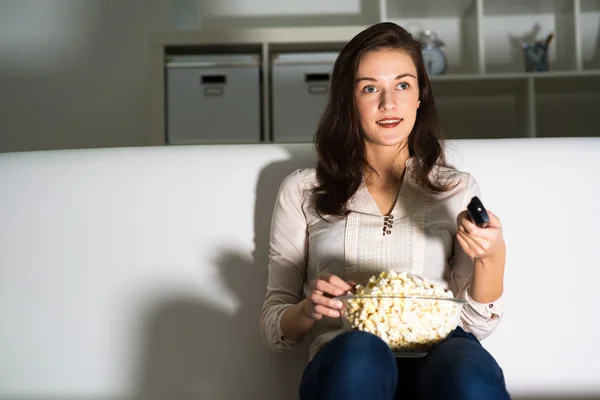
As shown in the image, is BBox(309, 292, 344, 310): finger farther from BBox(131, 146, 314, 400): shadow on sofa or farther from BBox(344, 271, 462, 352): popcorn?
BBox(131, 146, 314, 400): shadow on sofa

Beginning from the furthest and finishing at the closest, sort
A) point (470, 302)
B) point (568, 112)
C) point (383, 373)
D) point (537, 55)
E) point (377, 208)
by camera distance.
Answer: point (568, 112)
point (537, 55)
point (377, 208)
point (470, 302)
point (383, 373)

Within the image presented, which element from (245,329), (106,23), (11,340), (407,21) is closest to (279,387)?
(245,329)

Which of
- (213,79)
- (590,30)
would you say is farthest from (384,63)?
(590,30)

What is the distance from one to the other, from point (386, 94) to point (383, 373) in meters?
0.54

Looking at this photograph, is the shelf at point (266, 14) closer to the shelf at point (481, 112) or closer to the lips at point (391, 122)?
the shelf at point (481, 112)

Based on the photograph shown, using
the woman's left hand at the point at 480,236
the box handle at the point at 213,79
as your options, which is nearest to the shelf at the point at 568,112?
the box handle at the point at 213,79

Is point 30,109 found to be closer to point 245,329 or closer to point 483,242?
point 245,329

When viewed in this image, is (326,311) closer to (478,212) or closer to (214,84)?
(478,212)

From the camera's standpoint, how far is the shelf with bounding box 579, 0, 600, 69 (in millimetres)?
3348

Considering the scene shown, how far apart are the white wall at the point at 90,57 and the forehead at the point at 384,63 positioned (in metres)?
2.13

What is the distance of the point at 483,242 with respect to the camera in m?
1.12

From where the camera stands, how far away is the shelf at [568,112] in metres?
3.33

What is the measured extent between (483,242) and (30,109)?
112 inches

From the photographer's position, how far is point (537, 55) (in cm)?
316
